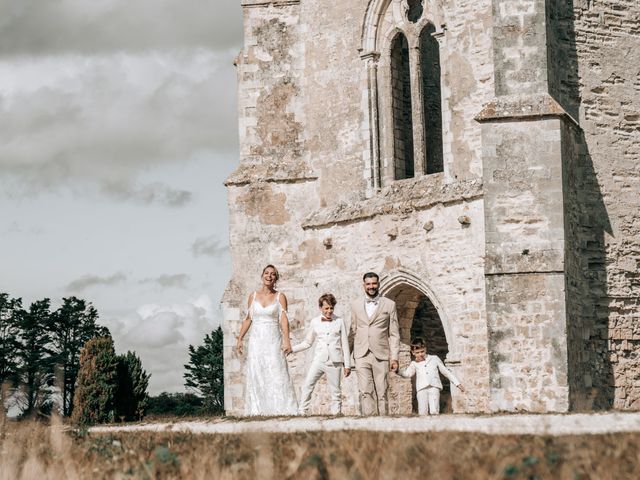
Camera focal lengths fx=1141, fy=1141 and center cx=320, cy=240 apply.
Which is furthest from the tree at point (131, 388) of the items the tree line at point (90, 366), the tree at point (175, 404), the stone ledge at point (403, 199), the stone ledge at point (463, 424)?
the stone ledge at point (463, 424)

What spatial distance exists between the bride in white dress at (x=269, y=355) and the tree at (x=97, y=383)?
Result: 34.0 ft

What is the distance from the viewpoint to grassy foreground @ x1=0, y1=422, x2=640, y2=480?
5.73 m

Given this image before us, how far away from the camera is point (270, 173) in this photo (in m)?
20.0

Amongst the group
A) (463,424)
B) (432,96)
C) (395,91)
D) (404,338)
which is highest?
(432,96)

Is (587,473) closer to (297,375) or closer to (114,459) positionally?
(114,459)

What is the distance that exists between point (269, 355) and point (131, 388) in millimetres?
11867

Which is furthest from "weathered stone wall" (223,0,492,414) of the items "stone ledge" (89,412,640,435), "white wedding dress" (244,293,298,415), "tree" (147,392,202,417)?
"tree" (147,392,202,417)

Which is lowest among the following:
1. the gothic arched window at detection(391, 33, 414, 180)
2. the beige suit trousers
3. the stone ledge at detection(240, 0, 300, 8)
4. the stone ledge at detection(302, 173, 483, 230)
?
the beige suit trousers

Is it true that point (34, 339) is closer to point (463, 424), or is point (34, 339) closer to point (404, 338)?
point (404, 338)

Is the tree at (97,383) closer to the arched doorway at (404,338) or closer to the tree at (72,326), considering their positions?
the arched doorway at (404,338)

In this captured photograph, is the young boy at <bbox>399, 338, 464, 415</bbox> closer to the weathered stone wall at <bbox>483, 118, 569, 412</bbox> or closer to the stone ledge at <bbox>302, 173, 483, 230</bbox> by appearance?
the weathered stone wall at <bbox>483, 118, 569, 412</bbox>

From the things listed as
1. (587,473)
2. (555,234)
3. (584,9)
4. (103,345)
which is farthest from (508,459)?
(103,345)

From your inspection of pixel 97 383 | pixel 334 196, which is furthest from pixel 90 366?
pixel 334 196

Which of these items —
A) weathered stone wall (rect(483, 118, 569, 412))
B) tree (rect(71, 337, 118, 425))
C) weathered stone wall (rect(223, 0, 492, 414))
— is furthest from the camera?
tree (rect(71, 337, 118, 425))
